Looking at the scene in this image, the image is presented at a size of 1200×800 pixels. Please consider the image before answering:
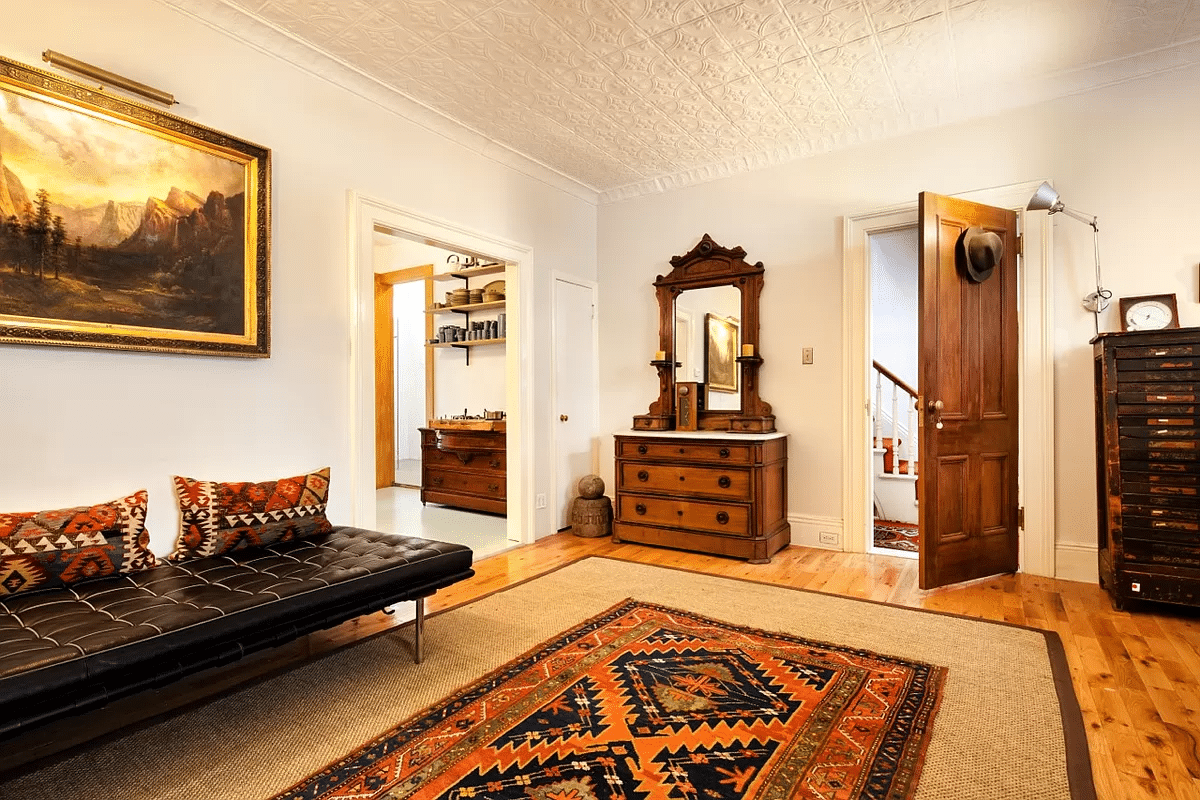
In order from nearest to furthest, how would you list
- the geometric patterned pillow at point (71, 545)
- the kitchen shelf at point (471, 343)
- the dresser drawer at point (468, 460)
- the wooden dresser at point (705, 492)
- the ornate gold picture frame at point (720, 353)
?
the geometric patterned pillow at point (71, 545) < the wooden dresser at point (705, 492) < the ornate gold picture frame at point (720, 353) < the dresser drawer at point (468, 460) < the kitchen shelf at point (471, 343)

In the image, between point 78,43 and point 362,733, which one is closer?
point 362,733

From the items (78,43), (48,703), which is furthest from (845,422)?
(78,43)

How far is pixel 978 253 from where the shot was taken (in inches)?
132

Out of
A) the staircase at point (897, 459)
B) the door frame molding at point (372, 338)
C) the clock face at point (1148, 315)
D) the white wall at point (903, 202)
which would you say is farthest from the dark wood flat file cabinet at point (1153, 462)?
the door frame molding at point (372, 338)

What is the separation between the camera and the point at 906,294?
22.4ft

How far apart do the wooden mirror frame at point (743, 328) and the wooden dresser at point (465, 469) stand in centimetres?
142

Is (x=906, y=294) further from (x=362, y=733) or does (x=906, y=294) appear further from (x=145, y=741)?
(x=145, y=741)

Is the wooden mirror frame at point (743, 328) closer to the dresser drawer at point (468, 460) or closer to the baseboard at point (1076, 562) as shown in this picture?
the dresser drawer at point (468, 460)

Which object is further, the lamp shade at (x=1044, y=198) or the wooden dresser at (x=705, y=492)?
the wooden dresser at (x=705, y=492)

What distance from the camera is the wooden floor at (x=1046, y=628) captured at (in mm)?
1757

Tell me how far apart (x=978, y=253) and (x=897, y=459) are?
2422 millimetres

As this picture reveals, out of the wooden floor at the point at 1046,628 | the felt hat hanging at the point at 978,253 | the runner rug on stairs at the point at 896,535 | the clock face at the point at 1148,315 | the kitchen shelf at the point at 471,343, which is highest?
the felt hat hanging at the point at 978,253

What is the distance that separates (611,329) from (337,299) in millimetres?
2531

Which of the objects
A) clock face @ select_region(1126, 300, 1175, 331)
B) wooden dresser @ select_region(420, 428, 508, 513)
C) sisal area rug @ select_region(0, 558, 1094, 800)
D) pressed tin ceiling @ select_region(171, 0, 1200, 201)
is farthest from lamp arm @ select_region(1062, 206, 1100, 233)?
wooden dresser @ select_region(420, 428, 508, 513)
